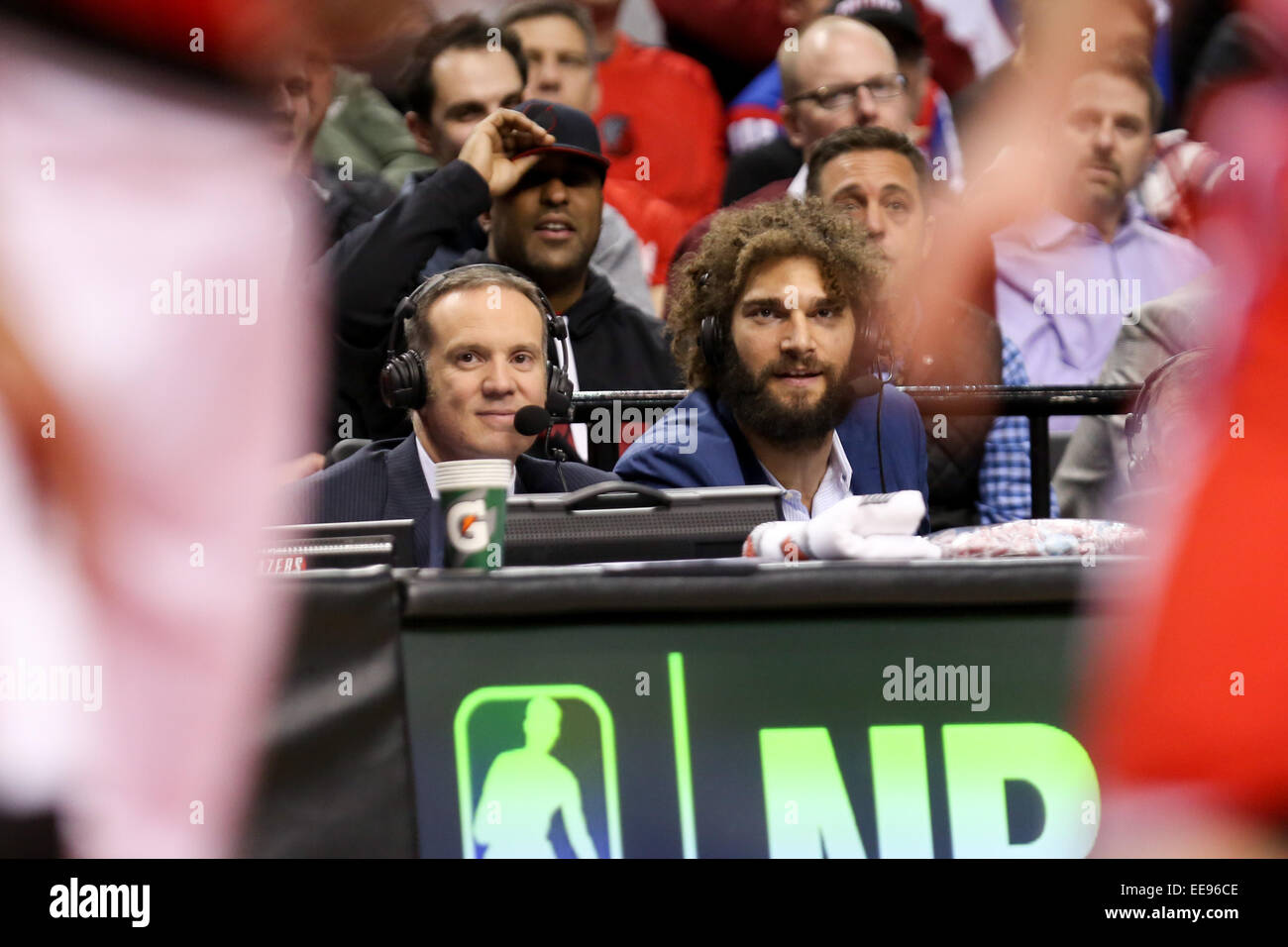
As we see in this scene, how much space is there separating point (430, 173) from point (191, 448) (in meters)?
2.69

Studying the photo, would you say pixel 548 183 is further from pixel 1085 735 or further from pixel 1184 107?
pixel 1085 735

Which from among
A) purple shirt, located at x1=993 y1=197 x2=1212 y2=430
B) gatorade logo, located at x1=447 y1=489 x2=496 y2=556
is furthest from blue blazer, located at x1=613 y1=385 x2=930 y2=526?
purple shirt, located at x1=993 y1=197 x2=1212 y2=430

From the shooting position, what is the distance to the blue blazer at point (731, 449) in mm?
2824

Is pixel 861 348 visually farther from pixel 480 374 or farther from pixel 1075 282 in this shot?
pixel 1075 282

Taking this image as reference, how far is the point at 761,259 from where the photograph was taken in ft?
10.2

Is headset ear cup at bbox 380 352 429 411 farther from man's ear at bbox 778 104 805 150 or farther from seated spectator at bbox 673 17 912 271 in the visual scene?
man's ear at bbox 778 104 805 150

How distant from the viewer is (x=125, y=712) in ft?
4.60

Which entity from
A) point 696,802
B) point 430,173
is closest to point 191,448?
point 696,802

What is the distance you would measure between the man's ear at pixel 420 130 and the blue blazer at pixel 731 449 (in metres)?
1.29

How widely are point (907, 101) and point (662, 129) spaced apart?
0.72m

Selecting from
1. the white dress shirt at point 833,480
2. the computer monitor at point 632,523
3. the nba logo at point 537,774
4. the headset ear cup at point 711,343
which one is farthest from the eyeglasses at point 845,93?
the nba logo at point 537,774

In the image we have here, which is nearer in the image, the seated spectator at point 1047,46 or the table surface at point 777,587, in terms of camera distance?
the table surface at point 777,587

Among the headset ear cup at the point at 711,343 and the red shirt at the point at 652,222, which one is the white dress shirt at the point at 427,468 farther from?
the red shirt at the point at 652,222

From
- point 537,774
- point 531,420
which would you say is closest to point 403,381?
point 531,420
